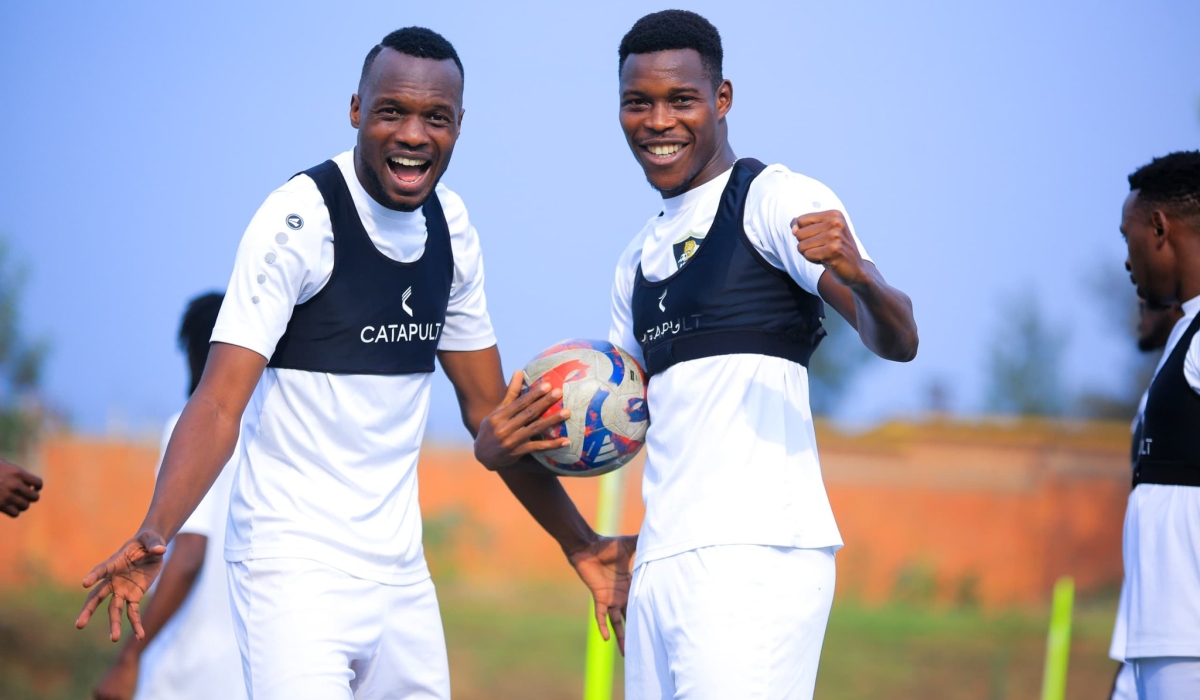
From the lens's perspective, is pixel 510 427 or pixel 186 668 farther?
pixel 186 668

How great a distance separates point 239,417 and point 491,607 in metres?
21.2

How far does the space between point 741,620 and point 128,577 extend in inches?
69.7

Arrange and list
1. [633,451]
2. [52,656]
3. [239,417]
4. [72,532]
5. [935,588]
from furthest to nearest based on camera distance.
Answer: [935,588], [72,532], [52,656], [633,451], [239,417]

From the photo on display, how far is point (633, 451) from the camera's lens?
4.38 metres

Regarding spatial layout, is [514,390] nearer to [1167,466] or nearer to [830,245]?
[830,245]

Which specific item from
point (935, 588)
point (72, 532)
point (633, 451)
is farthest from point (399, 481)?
point (935, 588)

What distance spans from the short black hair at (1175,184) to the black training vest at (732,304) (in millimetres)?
1873

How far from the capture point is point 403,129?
13.5 feet

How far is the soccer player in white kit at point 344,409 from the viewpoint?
374cm

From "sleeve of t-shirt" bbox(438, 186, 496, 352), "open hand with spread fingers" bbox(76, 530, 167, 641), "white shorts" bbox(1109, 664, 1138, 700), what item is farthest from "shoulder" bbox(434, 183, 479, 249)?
"white shorts" bbox(1109, 664, 1138, 700)

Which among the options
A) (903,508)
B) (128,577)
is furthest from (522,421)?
(903,508)

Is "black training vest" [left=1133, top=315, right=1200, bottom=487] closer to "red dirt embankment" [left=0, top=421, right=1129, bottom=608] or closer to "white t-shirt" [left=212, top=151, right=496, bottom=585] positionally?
"white t-shirt" [left=212, top=151, right=496, bottom=585]

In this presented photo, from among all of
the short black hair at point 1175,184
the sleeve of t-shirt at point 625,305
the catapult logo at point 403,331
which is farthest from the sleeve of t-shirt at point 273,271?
the short black hair at point 1175,184

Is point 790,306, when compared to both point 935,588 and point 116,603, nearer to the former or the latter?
point 116,603
